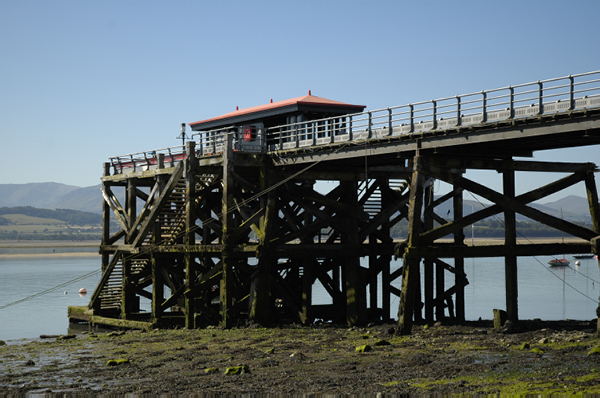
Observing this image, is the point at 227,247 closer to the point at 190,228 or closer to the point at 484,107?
the point at 190,228

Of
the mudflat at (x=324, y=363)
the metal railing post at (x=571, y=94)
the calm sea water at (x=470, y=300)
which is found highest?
the metal railing post at (x=571, y=94)

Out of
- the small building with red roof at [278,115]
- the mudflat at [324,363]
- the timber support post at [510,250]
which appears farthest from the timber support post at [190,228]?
the timber support post at [510,250]

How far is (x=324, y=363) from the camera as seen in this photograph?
18109mm

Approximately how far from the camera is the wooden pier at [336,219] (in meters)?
21.9

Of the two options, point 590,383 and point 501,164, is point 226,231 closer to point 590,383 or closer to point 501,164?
point 501,164

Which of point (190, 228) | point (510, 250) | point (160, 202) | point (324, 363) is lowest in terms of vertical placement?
point (324, 363)

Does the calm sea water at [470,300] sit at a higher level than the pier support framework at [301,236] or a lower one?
lower

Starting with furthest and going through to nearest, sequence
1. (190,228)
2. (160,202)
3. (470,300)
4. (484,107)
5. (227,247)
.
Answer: (470,300)
(160,202)
(190,228)
(227,247)
(484,107)

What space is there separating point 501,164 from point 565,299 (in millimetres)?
36066

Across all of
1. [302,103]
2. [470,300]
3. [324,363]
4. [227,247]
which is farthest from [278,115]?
[470,300]

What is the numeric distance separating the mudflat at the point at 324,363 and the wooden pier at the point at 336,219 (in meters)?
2.32

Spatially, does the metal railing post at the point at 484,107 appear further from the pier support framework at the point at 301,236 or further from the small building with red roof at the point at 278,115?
the small building with red roof at the point at 278,115

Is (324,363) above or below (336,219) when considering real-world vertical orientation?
below

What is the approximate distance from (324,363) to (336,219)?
1127 cm
